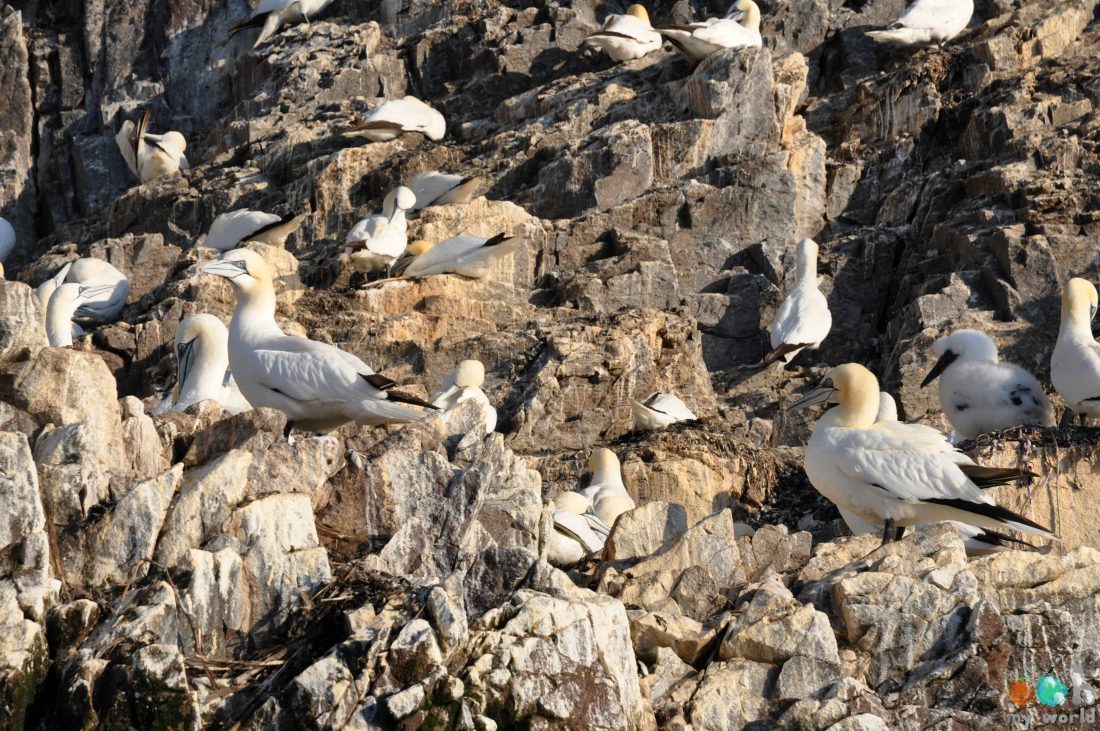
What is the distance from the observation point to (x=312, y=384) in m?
12.6

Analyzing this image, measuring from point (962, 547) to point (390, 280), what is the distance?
31.6 feet

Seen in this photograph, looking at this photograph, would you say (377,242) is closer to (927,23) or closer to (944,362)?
(944,362)

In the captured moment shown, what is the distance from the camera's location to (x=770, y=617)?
32.4 ft

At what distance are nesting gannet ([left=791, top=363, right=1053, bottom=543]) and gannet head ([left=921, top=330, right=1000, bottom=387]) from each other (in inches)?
125

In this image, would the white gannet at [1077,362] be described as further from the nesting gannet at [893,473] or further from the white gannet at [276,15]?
the white gannet at [276,15]

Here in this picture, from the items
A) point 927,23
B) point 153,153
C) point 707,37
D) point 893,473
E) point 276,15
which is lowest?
point 153,153

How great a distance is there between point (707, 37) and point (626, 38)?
1822 millimetres

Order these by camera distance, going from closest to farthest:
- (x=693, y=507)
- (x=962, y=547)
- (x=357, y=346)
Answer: (x=962, y=547), (x=693, y=507), (x=357, y=346)

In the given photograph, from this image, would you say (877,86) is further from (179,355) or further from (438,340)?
(179,355)

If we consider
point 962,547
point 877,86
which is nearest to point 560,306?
point 877,86

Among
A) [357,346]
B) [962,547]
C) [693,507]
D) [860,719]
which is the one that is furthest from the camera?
[357,346]

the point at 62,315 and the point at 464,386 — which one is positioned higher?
the point at 464,386

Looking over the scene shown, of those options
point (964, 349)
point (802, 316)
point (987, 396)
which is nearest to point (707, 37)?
point (802, 316)

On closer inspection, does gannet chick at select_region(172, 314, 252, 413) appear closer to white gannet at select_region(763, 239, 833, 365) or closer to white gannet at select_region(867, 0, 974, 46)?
white gannet at select_region(763, 239, 833, 365)
